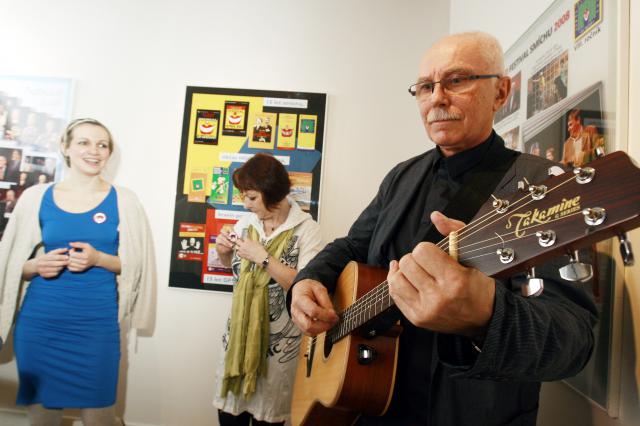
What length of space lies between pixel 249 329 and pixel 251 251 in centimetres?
37

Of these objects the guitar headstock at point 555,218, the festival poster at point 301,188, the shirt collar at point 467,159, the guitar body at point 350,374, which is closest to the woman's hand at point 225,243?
the festival poster at point 301,188

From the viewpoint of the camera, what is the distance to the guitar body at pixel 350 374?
0.90m

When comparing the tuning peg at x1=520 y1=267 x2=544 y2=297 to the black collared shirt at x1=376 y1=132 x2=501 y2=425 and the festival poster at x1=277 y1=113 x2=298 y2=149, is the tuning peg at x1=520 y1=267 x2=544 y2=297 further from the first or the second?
the festival poster at x1=277 y1=113 x2=298 y2=149

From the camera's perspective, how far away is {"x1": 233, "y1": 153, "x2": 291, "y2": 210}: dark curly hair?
6.42 ft

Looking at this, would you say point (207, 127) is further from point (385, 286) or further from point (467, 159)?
point (385, 286)

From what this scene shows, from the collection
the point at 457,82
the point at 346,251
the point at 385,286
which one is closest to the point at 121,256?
the point at 346,251

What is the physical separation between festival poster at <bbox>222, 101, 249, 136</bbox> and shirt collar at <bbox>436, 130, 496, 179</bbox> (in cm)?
157

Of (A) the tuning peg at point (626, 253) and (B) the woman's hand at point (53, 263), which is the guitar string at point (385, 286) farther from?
(B) the woman's hand at point (53, 263)

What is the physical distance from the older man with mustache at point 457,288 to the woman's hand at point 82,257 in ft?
4.95

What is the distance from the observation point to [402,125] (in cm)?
229

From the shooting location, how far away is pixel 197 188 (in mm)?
2320

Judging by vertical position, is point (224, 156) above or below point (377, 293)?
above

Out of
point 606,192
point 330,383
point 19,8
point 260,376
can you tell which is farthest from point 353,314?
point 19,8

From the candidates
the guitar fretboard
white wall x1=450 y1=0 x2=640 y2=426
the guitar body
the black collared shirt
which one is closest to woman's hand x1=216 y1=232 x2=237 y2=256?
the guitar body
